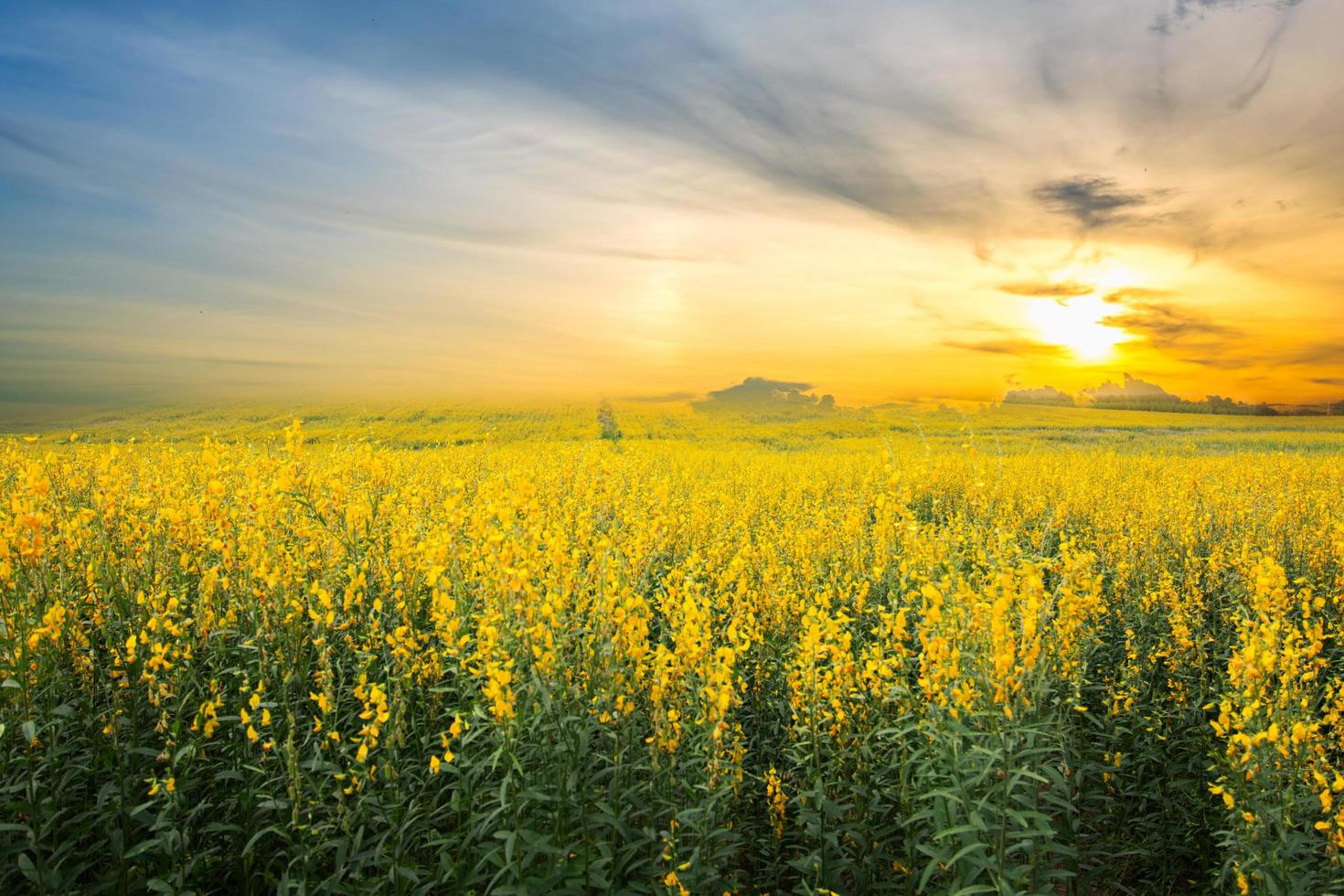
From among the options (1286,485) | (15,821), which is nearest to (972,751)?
(15,821)

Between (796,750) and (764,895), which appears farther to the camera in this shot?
(796,750)

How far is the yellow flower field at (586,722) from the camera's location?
356cm

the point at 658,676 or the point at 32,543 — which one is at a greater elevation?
the point at 32,543

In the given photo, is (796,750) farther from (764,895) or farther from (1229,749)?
(1229,749)

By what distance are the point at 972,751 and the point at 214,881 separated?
4.45 meters

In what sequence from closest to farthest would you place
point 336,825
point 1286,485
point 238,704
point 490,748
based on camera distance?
point 336,825, point 490,748, point 238,704, point 1286,485

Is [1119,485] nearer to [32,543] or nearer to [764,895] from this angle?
[764,895]

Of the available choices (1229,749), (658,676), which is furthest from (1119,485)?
(658,676)

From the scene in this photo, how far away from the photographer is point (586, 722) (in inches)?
150

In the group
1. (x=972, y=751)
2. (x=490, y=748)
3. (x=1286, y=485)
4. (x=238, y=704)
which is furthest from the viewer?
(x=1286, y=485)

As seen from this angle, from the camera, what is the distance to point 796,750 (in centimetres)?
457

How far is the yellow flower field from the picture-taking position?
3.56 m

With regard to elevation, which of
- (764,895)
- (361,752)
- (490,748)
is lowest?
(764,895)

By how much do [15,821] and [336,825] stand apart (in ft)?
6.22
